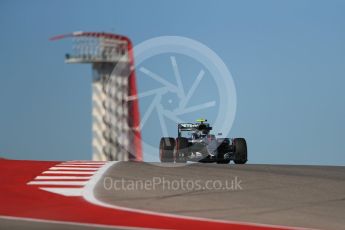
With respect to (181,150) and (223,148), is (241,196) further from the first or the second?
(223,148)

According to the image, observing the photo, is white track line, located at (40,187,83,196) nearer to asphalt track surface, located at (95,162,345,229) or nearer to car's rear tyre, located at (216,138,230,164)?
asphalt track surface, located at (95,162,345,229)

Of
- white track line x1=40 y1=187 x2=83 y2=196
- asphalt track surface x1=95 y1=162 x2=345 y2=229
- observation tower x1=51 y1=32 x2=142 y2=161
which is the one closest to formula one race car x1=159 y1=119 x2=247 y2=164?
asphalt track surface x1=95 y1=162 x2=345 y2=229

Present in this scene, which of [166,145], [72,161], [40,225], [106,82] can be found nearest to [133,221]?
[40,225]

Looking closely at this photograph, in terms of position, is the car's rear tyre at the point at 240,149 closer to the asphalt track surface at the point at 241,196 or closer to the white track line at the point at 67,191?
the asphalt track surface at the point at 241,196

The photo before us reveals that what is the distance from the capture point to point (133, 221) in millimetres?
8648

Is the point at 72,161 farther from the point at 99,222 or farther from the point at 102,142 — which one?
the point at 102,142

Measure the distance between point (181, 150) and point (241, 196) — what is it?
9.90 metres

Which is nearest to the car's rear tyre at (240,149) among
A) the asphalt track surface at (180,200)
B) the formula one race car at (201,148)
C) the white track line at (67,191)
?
the formula one race car at (201,148)

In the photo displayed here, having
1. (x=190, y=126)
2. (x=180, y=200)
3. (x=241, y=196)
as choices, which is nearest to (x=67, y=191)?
(x=180, y=200)

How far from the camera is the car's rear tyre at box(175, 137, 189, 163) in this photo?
835 inches

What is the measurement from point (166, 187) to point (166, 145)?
30.3 ft

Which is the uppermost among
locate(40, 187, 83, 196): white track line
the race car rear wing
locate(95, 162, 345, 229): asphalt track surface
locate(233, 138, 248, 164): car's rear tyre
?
the race car rear wing

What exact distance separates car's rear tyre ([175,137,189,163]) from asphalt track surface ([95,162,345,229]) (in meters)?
6.12

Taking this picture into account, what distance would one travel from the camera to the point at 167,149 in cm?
2127
